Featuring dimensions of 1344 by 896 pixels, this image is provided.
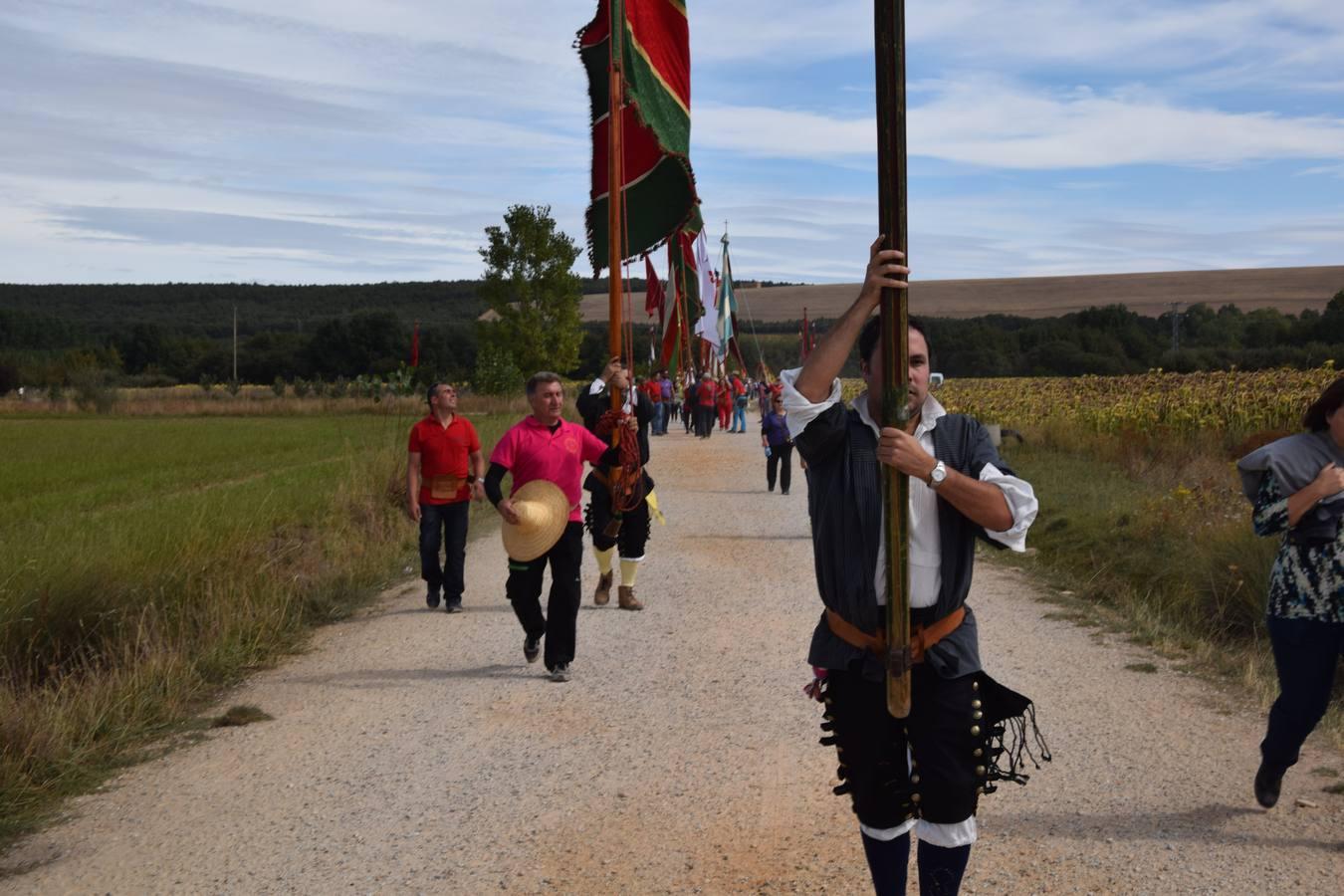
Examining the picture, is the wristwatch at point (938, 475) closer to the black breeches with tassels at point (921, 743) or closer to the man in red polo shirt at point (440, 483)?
the black breeches with tassels at point (921, 743)

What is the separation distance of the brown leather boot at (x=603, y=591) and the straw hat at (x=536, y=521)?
105 inches

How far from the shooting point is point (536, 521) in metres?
8.14

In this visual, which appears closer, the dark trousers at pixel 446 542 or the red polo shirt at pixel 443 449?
the dark trousers at pixel 446 542

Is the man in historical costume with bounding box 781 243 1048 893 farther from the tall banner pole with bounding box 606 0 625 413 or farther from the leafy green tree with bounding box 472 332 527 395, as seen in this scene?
the leafy green tree with bounding box 472 332 527 395

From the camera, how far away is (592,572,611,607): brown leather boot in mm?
10922

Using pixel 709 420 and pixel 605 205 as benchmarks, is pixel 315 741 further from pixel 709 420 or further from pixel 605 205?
pixel 709 420

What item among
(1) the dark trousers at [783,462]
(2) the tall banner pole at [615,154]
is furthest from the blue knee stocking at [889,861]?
(1) the dark trousers at [783,462]

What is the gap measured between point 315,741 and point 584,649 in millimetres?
2465

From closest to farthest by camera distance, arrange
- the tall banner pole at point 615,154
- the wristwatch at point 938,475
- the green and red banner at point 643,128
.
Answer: the wristwatch at point 938,475 < the tall banner pole at point 615,154 < the green and red banner at point 643,128

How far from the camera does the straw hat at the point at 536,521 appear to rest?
8.13m

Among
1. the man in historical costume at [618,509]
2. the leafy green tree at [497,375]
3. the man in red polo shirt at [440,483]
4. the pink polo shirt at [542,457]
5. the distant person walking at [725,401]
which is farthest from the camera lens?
Answer: the leafy green tree at [497,375]

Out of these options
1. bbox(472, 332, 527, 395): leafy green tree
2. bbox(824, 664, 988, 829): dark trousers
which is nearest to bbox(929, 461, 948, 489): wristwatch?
bbox(824, 664, 988, 829): dark trousers

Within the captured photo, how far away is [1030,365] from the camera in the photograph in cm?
7575

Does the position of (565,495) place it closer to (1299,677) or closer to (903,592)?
(1299,677)
